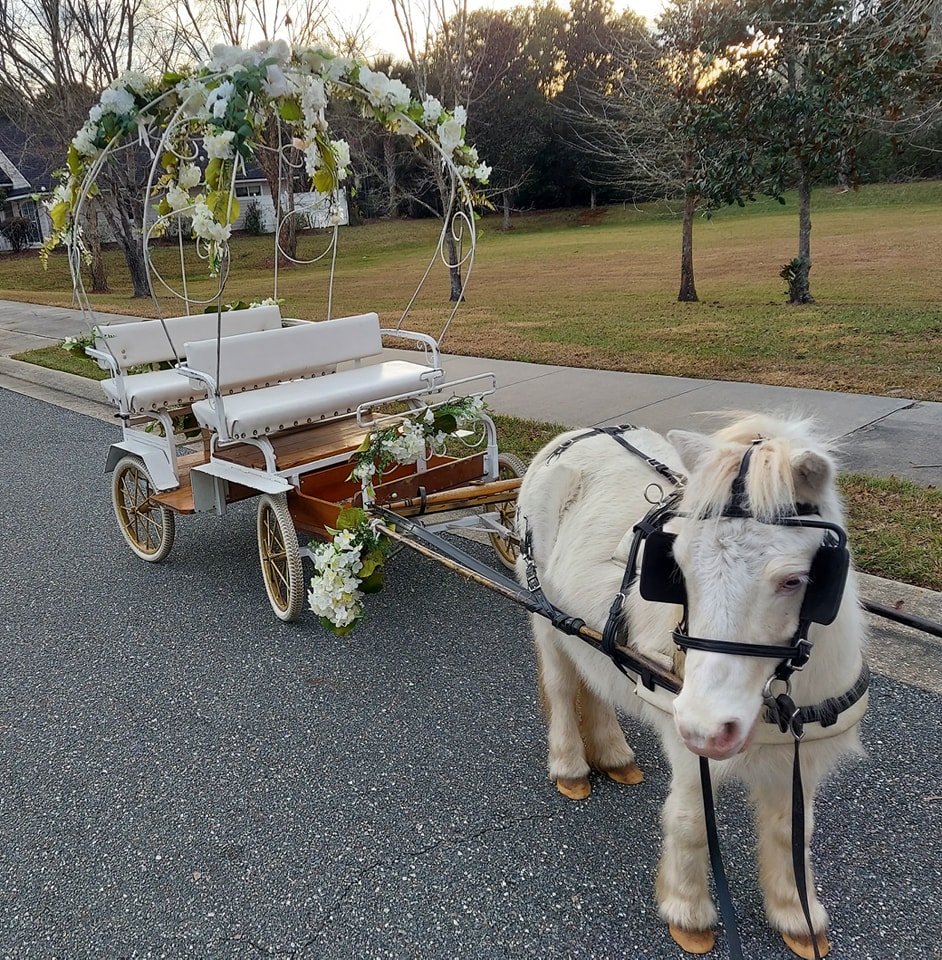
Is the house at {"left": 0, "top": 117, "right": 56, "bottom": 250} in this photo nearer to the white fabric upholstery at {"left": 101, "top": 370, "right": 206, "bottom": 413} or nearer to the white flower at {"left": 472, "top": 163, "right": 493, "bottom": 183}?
the white fabric upholstery at {"left": 101, "top": 370, "right": 206, "bottom": 413}

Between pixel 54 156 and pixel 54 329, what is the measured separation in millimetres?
11609

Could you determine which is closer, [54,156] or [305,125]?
[305,125]

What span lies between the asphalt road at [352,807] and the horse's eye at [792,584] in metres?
1.35

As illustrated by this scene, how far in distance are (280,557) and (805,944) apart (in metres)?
3.06

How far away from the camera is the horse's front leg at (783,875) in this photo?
7.40ft

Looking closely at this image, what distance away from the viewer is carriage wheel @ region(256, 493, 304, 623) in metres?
4.18

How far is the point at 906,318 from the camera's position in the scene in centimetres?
1121

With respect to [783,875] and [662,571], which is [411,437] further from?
[783,875]

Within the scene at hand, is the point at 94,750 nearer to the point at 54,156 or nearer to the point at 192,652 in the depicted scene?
the point at 192,652

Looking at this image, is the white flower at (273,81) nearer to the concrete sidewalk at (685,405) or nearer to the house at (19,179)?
the concrete sidewalk at (685,405)

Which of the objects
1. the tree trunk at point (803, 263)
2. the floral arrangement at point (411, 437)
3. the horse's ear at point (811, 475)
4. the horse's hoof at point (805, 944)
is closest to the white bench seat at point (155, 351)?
the floral arrangement at point (411, 437)

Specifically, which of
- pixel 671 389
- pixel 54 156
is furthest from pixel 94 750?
pixel 54 156

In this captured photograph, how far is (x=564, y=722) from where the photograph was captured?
117 inches

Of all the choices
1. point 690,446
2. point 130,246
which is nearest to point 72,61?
point 130,246
